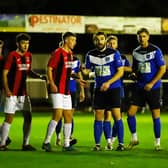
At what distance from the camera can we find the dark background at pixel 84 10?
30484mm

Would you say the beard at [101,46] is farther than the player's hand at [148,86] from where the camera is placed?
No

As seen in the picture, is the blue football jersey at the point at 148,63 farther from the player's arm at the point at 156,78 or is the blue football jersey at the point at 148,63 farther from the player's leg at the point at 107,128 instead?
the player's leg at the point at 107,128

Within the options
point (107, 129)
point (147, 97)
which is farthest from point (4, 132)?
point (147, 97)

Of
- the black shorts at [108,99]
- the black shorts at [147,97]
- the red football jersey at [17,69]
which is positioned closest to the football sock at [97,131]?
the black shorts at [108,99]

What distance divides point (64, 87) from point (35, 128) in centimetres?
523

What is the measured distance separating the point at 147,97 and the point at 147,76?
37cm

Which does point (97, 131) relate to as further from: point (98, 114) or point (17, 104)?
point (17, 104)

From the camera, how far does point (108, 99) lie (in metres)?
11.5

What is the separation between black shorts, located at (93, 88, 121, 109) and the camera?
11461mm

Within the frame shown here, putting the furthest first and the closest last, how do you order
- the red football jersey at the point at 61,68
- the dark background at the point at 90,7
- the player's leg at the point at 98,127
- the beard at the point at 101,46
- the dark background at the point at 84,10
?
the dark background at the point at 90,7 → the dark background at the point at 84,10 → the player's leg at the point at 98,127 → the beard at the point at 101,46 → the red football jersey at the point at 61,68

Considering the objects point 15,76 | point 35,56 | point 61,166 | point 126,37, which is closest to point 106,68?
point 15,76

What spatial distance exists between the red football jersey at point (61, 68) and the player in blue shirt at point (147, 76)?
1.30 m

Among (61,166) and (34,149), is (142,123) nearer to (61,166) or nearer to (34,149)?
(34,149)

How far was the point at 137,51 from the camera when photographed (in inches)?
463
